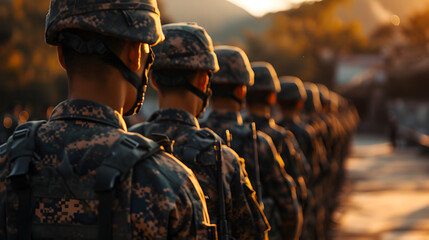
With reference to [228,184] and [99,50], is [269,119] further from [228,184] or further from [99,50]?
[99,50]

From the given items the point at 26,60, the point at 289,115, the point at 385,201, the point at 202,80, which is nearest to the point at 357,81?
the point at 26,60

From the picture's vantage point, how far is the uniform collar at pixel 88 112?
2090mm

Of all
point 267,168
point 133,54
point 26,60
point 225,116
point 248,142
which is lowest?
point 26,60

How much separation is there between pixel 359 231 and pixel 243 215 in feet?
27.2

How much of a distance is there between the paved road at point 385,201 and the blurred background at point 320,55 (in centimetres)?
367

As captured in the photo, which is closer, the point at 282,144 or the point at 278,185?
the point at 278,185

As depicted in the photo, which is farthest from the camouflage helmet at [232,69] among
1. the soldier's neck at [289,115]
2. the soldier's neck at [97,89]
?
the soldier's neck at [289,115]

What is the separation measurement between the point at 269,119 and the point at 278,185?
1.00 m

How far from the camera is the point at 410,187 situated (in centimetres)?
1755

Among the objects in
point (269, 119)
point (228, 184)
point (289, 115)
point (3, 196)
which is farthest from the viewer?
point (289, 115)

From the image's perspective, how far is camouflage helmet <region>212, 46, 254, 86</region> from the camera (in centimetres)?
430

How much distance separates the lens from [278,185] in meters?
4.48

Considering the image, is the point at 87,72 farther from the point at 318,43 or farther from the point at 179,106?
the point at 318,43

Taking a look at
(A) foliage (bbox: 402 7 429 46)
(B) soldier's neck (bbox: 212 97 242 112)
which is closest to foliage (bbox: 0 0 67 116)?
(B) soldier's neck (bbox: 212 97 242 112)
